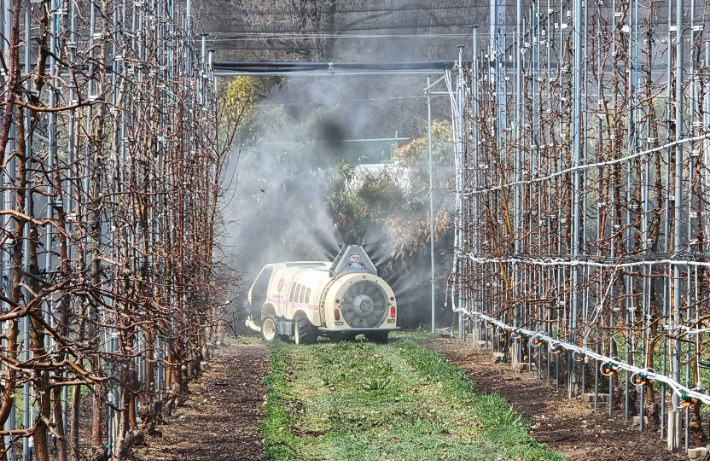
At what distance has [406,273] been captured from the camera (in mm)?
28812

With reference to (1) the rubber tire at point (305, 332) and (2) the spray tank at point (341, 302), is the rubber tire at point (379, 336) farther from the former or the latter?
(1) the rubber tire at point (305, 332)

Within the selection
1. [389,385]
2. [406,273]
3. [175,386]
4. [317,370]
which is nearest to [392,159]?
[406,273]

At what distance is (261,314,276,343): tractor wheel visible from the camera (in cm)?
2409

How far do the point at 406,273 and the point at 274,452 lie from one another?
19.3m

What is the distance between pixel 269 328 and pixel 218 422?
41.7 feet

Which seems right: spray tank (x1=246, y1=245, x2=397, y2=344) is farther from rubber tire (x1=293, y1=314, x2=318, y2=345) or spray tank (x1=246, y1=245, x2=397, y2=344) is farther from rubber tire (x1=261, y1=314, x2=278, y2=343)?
rubber tire (x1=261, y1=314, x2=278, y2=343)

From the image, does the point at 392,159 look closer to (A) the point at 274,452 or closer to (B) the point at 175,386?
(B) the point at 175,386

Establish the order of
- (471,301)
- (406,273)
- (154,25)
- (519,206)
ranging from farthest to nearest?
(406,273) < (471,301) < (519,206) < (154,25)

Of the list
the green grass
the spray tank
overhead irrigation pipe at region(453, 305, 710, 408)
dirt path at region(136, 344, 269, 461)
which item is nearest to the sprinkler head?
overhead irrigation pipe at region(453, 305, 710, 408)

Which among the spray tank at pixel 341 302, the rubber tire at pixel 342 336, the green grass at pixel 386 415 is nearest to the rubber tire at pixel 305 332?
the spray tank at pixel 341 302

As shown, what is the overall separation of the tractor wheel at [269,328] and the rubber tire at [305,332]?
6.04ft

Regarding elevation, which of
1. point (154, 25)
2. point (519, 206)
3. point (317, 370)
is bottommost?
point (317, 370)

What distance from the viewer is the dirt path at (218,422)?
9641 millimetres

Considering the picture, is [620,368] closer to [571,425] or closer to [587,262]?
[571,425]
